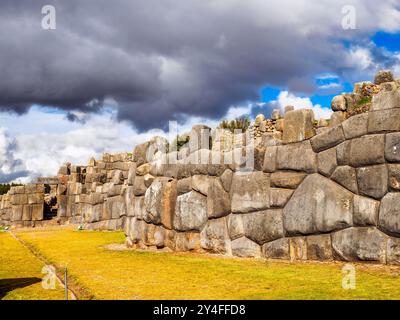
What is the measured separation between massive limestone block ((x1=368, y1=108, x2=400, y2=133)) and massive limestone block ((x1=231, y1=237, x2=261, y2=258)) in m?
3.39

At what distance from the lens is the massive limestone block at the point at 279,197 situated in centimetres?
972

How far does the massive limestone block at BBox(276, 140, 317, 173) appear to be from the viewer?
9438 millimetres

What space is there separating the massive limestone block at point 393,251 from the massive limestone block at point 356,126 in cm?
189

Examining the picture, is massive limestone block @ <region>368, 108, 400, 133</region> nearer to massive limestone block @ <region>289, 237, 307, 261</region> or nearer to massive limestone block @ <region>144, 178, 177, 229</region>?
massive limestone block @ <region>289, 237, 307, 261</region>

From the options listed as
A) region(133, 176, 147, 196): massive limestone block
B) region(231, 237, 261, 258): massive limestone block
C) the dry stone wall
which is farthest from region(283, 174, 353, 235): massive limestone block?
region(133, 176, 147, 196): massive limestone block

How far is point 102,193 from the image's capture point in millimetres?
24203

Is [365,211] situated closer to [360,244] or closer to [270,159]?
[360,244]

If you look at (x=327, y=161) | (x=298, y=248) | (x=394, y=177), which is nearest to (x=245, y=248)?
(x=298, y=248)

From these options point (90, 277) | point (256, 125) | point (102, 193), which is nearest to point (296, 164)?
point (90, 277)

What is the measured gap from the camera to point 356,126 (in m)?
8.68

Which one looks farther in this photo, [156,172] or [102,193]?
[102,193]

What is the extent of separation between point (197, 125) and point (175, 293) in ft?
19.8

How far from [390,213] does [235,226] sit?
3.56 metres

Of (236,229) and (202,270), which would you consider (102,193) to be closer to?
(236,229)
